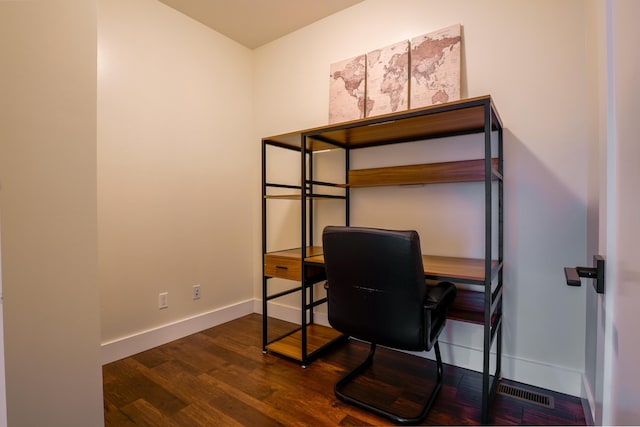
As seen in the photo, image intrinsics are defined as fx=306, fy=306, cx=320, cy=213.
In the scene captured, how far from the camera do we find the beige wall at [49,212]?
1037 millimetres

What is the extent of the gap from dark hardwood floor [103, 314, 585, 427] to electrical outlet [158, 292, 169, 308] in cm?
32

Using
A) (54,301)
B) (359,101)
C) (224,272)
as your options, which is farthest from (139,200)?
(359,101)

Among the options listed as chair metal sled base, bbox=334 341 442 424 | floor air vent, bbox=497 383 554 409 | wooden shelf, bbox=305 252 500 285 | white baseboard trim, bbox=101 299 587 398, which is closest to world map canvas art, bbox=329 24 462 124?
wooden shelf, bbox=305 252 500 285

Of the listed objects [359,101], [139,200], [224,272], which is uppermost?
[359,101]

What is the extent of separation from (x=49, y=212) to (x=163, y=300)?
4.71 ft

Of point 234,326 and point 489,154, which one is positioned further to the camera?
point 234,326

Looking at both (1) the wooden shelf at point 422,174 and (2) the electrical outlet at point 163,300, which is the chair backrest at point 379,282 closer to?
(1) the wooden shelf at point 422,174

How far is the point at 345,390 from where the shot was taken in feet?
5.63

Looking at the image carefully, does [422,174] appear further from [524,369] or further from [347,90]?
[524,369]

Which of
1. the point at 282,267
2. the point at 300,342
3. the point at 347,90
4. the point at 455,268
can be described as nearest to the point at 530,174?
the point at 455,268

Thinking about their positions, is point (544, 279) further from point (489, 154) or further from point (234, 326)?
point (234, 326)

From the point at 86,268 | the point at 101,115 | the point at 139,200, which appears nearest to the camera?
the point at 86,268

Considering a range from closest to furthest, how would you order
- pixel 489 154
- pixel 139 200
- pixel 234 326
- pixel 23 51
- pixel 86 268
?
pixel 23 51, pixel 86 268, pixel 489 154, pixel 139 200, pixel 234 326

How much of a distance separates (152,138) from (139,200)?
0.48 m
